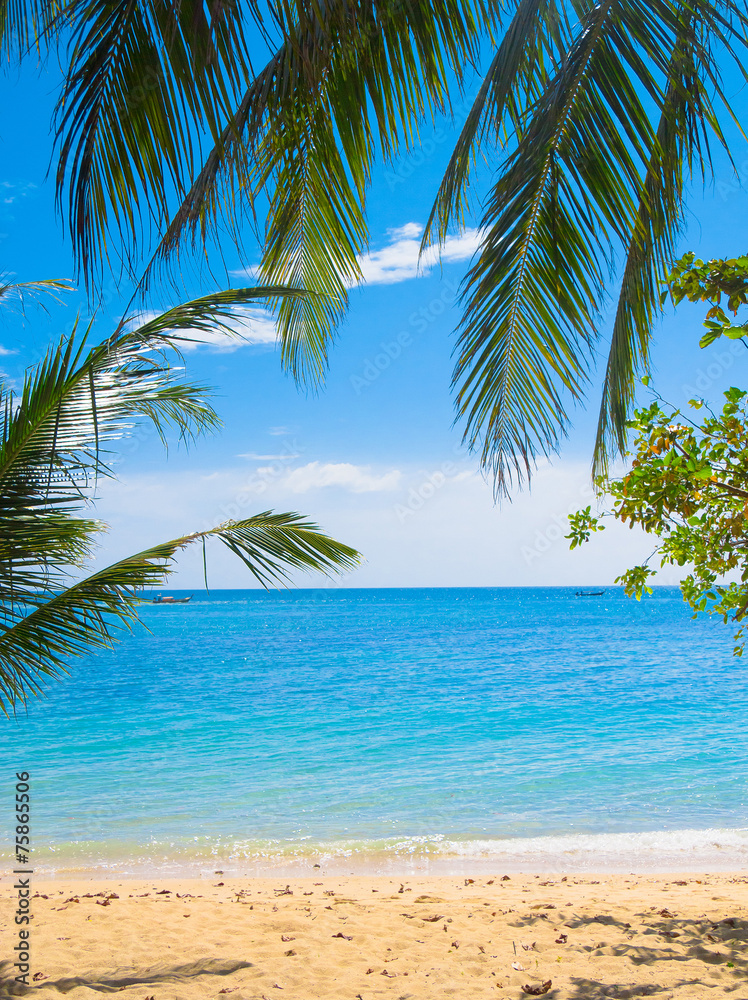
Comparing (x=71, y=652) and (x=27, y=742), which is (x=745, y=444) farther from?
(x=27, y=742)

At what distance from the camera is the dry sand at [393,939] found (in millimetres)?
3959

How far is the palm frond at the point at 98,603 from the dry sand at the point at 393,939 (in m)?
2.15

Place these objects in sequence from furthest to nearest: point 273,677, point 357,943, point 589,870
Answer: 1. point 273,677
2. point 589,870
3. point 357,943

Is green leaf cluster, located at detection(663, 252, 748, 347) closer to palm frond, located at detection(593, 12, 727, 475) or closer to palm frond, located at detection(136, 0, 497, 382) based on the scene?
Result: palm frond, located at detection(593, 12, 727, 475)

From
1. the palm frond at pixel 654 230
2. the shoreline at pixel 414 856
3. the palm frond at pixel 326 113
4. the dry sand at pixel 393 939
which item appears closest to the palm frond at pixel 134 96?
the palm frond at pixel 326 113

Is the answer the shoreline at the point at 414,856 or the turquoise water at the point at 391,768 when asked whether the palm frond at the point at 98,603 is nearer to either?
the turquoise water at the point at 391,768

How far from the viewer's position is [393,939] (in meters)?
4.86

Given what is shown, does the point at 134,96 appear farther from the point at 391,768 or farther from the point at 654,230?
the point at 391,768

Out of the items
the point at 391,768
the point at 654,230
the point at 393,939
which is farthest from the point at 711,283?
the point at 391,768

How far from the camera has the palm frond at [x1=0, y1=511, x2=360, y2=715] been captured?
333 centimetres

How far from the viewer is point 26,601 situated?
10.7ft

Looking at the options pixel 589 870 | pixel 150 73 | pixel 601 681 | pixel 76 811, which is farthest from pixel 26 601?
pixel 601 681

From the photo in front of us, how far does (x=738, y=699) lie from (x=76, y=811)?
17312 mm

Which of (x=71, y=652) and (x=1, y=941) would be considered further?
(x=1, y=941)
